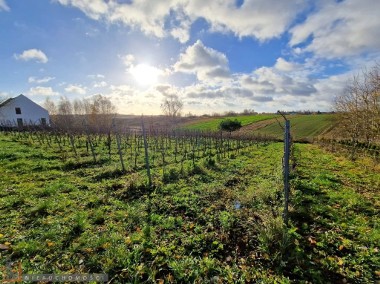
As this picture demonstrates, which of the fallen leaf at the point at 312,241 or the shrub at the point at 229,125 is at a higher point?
the shrub at the point at 229,125

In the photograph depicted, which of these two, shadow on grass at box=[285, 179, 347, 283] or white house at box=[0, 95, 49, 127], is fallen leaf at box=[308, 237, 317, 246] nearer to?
shadow on grass at box=[285, 179, 347, 283]

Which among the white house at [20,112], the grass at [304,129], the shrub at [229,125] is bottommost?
the grass at [304,129]

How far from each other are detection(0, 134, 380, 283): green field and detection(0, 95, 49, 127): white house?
138 feet

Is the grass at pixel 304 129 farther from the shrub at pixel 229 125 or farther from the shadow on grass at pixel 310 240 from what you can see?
the shadow on grass at pixel 310 240

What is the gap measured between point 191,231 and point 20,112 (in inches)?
2006

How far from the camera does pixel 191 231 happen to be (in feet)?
16.1

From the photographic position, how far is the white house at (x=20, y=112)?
39906 millimetres

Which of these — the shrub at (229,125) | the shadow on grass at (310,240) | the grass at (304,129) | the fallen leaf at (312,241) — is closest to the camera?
the shadow on grass at (310,240)

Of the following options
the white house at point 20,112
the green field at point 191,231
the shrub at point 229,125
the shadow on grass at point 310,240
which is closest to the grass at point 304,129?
the shrub at point 229,125

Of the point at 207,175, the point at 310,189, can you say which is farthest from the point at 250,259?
the point at 207,175

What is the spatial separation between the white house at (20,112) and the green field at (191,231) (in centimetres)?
4215

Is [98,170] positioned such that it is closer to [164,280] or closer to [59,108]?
[164,280]

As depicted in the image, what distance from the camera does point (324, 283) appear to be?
3.34 metres

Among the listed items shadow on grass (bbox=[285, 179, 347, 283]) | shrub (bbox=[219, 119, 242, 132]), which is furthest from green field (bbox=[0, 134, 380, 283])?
shrub (bbox=[219, 119, 242, 132])
